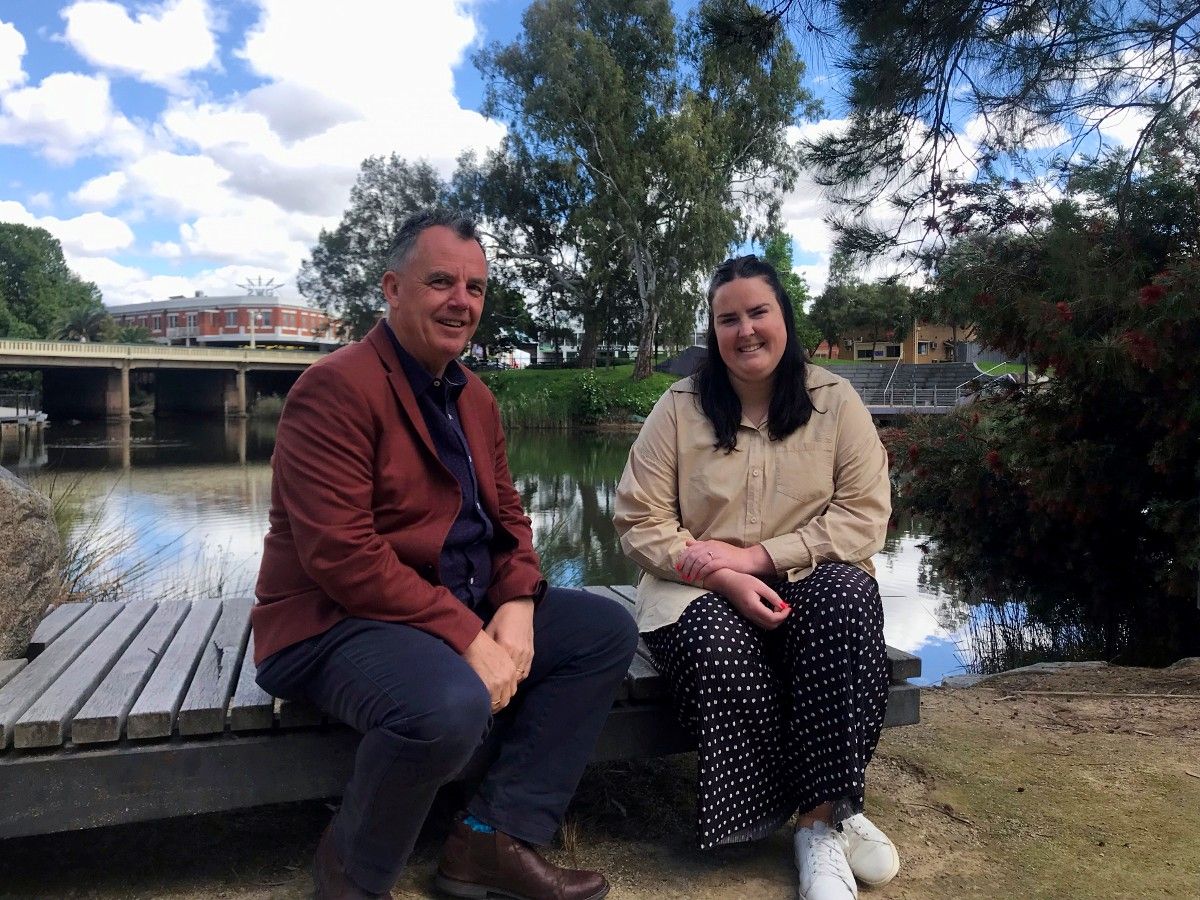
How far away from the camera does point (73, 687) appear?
6.75ft

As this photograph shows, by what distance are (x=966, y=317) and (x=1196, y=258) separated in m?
1.07

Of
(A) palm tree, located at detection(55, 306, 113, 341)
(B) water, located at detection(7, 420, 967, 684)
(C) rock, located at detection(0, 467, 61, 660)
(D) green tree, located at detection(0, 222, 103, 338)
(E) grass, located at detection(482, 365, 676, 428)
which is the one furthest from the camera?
(A) palm tree, located at detection(55, 306, 113, 341)

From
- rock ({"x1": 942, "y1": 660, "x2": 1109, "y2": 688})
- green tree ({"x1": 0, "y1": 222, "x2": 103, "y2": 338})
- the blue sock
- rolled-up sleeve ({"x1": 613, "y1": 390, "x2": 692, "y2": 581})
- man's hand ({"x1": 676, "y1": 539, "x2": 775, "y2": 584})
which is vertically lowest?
rock ({"x1": 942, "y1": 660, "x2": 1109, "y2": 688})

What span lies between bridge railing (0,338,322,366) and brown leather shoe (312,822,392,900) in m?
24.8

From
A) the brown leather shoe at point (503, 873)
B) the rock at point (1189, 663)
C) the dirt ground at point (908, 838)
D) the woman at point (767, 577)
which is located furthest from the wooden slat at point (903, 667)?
the rock at point (1189, 663)

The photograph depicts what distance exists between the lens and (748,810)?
2.14m

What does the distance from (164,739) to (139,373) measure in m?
50.0

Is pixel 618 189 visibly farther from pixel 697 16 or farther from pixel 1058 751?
pixel 1058 751

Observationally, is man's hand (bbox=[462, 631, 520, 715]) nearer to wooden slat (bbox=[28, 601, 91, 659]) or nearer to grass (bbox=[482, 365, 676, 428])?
wooden slat (bbox=[28, 601, 91, 659])

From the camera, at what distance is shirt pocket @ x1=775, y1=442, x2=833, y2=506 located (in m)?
2.43

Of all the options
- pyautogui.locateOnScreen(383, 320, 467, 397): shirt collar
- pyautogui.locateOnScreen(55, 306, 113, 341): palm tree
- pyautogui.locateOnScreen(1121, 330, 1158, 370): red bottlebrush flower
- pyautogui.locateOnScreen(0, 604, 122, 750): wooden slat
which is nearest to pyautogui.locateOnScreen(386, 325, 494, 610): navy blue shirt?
pyautogui.locateOnScreen(383, 320, 467, 397): shirt collar

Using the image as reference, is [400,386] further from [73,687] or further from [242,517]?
[242,517]

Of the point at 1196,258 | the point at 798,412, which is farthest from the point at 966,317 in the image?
the point at 798,412

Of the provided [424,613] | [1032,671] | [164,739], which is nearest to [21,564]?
[164,739]
